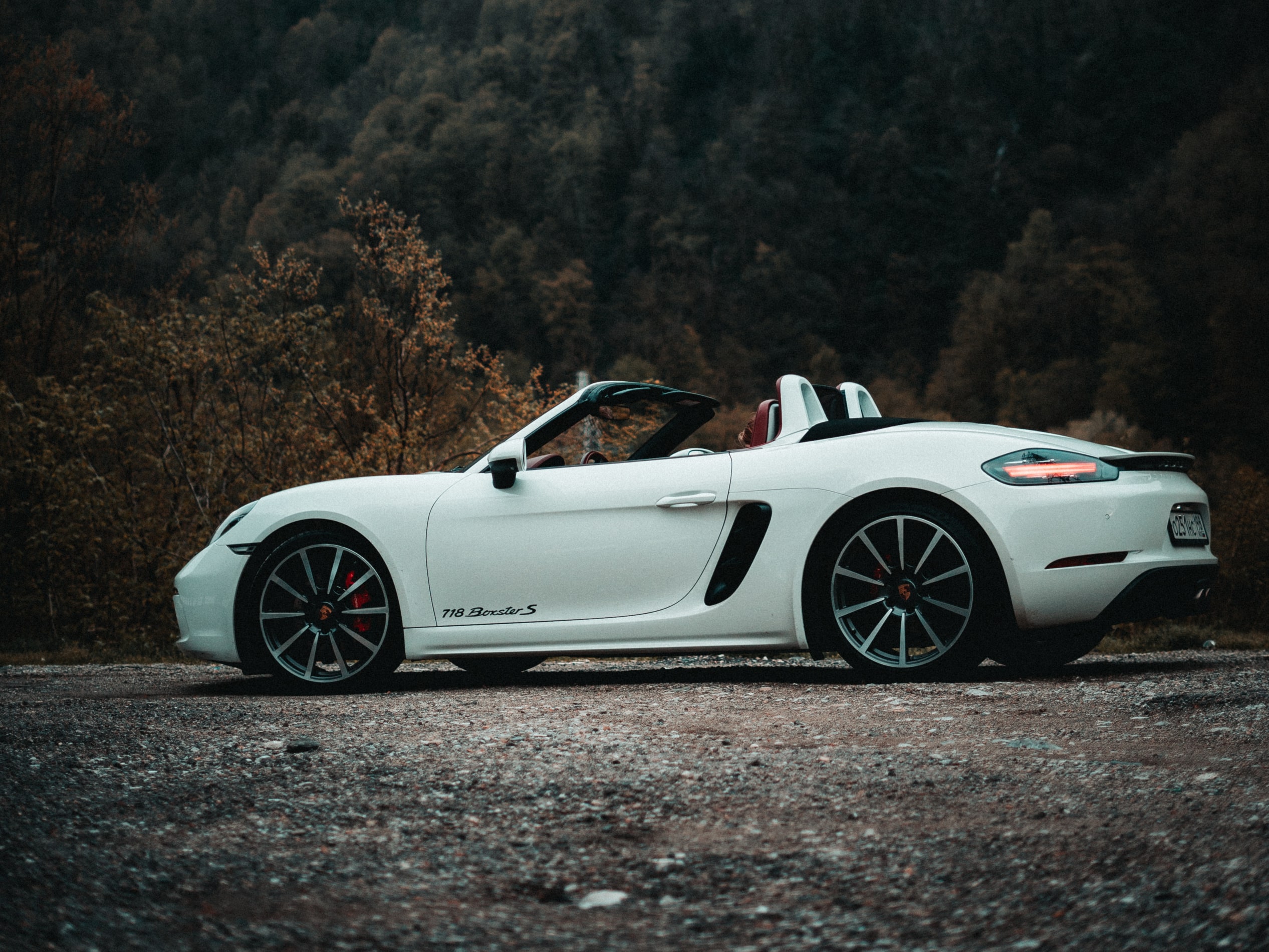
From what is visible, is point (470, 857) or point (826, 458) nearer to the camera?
point (470, 857)

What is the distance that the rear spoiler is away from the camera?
4586mm

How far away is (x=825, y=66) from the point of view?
114 metres

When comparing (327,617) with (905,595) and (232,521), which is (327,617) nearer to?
(232,521)

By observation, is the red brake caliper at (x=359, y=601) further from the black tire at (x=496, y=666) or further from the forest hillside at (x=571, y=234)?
the forest hillside at (x=571, y=234)

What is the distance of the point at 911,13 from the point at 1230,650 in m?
122

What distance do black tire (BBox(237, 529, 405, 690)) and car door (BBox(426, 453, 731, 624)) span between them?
0.28 metres

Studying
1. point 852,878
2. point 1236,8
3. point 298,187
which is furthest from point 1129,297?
point 852,878

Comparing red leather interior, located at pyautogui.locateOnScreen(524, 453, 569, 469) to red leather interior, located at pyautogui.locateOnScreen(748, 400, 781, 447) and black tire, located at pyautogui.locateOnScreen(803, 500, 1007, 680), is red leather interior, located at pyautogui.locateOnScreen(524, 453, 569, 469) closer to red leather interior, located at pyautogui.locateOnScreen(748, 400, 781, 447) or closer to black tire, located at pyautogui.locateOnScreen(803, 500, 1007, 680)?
red leather interior, located at pyautogui.locateOnScreen(748, 400, 781, 447)

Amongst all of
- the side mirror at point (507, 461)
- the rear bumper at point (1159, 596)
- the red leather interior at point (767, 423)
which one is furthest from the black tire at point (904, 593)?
the side mirror at point (507, 461)

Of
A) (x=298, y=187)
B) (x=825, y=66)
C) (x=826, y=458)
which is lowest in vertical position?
(x=826, y=458)

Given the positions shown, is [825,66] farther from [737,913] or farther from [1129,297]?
[737,913]

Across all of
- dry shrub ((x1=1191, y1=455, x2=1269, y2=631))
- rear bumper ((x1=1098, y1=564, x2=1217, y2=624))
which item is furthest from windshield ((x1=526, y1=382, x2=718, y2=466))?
dry shrub ((x1=1191, y1=455, x2=1269, y2=631))

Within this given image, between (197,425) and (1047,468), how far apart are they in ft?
32.3

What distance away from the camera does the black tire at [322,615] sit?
5203 millimetres
